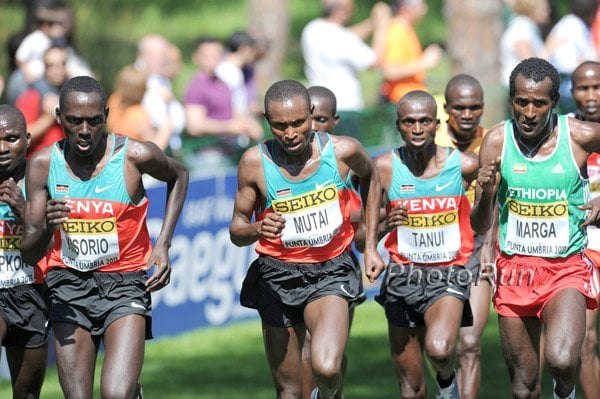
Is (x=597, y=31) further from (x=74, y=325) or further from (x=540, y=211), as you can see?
(x=74, y=325)

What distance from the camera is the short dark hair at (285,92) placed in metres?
10.4

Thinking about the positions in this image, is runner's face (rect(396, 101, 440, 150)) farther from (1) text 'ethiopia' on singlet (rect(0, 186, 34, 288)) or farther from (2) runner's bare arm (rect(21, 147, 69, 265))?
(1) text 'ethiopia' on singlet (rect(0, 186, 34, 288))

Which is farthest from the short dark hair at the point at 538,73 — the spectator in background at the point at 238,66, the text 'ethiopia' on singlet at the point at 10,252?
the spectator in background at the point at 238,66

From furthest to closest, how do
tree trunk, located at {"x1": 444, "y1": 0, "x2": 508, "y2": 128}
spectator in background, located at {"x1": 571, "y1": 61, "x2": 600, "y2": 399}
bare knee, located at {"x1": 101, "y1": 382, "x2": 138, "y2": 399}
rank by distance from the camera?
tree trunk, located at {"x1": 444, "y1": 0, "x2": 508, "y2": 128} → spectator in background, located at {"x1": 571, "y1": 61, "x2": 600, "y2": 399} → bare knee, located at {"x1": 101, "y1": 382, "x2": 138, "y2": 399}

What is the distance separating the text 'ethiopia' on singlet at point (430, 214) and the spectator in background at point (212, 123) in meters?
4.97

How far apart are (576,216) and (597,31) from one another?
1062 centimetres

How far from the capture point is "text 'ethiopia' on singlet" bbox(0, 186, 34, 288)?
10.5m

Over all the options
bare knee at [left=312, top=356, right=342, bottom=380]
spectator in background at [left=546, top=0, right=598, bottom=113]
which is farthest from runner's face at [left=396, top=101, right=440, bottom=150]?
spectator in background at [left=546, top=0, right=598, bottom=113]

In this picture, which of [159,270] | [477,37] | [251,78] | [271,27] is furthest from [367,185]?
[271,27]

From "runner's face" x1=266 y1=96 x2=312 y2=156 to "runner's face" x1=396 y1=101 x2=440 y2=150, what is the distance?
1.09 meters

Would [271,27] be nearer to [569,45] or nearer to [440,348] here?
[569,45]

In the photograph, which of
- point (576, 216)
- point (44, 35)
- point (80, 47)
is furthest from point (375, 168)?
point (80, 47)

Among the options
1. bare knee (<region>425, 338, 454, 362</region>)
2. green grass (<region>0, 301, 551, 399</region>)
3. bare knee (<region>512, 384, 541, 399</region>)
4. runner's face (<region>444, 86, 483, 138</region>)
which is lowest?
green grass (<region>0, 301, 551, 399</region>)

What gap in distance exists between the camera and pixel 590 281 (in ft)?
34.4
